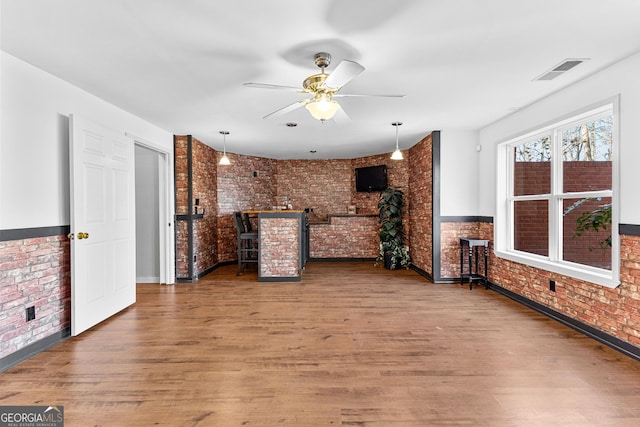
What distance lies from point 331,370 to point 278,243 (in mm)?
3246

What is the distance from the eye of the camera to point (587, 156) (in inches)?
136

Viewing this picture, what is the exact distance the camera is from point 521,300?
4.21 m

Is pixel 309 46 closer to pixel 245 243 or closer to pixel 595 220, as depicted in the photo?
pixel 595 220

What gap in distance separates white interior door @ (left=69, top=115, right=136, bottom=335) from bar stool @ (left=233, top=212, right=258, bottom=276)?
6.79 feet

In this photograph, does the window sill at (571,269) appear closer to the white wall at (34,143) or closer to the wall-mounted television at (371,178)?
the wall-mounted television at (371,178)

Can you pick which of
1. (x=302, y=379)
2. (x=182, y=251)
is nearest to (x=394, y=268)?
(x=182, y=251)

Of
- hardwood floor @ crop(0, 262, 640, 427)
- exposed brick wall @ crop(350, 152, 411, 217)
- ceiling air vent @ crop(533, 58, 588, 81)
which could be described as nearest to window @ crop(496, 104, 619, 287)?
ceiling air vent @ crop(533, 58, 588, 81)

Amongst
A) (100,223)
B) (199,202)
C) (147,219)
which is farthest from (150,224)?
(100,223)

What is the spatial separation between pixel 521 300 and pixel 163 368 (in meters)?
4.14

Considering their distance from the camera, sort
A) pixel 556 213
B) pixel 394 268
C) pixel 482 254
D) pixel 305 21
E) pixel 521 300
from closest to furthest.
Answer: pixel 305 21 → pixel 556 213 → pixel 521 300 → pixel 482 254 → pixel 394 268

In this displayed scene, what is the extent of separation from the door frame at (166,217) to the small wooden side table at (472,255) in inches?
183

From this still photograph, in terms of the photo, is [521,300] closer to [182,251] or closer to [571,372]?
[571,372]

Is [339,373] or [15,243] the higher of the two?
[15,243]

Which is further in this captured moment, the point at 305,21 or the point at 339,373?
the point at 339,373
